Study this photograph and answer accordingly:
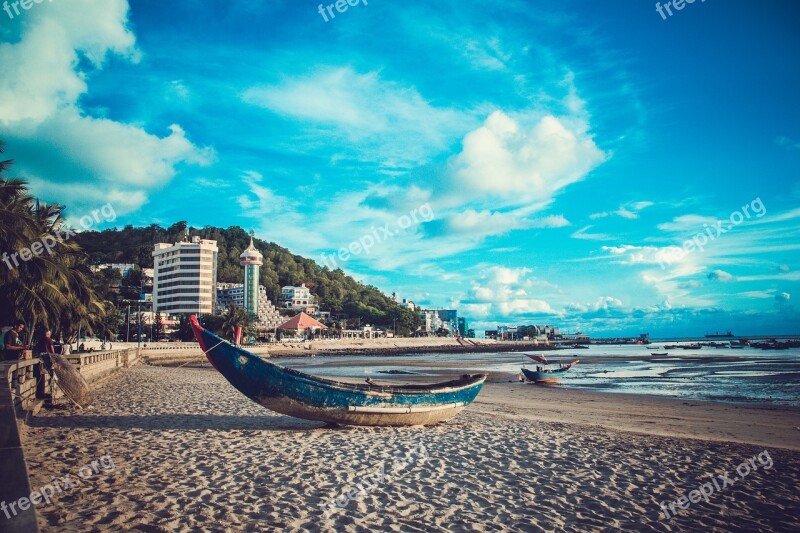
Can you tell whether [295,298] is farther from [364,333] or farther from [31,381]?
[31,381]

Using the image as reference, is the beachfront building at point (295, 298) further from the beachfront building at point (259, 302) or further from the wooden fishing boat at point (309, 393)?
the wooden fishing boat at point (309, 393)

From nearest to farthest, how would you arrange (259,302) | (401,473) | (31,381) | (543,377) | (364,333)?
(401,473) → (31,381) → (543,377) → (259,302) → (364,333)

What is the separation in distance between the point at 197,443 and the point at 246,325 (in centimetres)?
7807

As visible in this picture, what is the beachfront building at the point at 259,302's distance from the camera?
128125 mm

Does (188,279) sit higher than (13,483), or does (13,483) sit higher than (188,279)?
(188,279)

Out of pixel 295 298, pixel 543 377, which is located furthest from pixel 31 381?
pixel 295 298

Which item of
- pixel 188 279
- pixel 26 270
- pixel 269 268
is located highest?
pixel 269 268

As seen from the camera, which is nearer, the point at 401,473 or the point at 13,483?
the point at 13,483

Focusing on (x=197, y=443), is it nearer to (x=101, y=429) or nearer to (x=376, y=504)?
(x=101, y=429)

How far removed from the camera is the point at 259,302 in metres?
130

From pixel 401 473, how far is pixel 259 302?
5080 inches

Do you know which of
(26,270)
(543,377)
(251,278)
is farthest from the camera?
(251,278)

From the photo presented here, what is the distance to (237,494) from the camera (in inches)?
244

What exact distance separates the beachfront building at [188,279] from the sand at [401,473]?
119 meters
